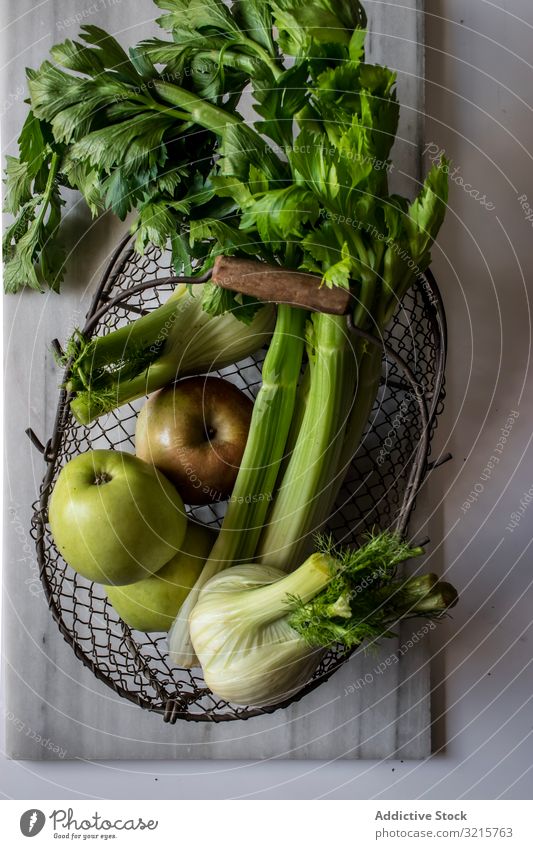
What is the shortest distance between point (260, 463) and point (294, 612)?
101mm

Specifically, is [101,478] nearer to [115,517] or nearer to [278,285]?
[115,517]

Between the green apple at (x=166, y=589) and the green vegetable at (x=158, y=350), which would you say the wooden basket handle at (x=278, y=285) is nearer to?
the green vegetable at (x=158, y=350)

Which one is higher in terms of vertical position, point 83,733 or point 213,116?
point 213,116

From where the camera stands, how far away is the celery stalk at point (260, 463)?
1.69ft

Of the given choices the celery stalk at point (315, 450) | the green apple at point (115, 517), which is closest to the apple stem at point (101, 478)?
the green apple at point (115, 517)

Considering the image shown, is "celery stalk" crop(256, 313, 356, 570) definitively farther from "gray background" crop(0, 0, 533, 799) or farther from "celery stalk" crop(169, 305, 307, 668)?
"gray background" crop(0, 0, 533, 799)

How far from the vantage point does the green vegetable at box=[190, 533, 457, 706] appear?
1.54 feet

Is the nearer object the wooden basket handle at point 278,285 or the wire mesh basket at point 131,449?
the wooden basket handle at point 278,285

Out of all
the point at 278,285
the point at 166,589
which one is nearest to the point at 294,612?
the point at 166,589

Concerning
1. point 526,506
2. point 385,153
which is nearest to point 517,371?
point 526,506

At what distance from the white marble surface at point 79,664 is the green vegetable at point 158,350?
0.33ft
